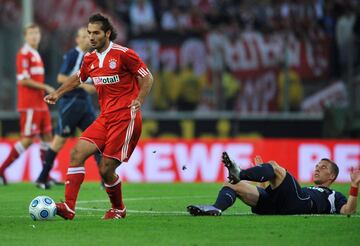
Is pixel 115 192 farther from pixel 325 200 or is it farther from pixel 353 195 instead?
pixel 353 195

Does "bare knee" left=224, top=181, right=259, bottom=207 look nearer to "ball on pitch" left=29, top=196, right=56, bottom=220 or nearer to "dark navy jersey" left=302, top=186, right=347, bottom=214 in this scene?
"dark navy jersey" left=302, top=186, right=347, bottom=214

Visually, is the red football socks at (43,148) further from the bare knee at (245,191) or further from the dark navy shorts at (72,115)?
the bare knee at (245,191)

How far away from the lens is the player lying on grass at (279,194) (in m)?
9.48

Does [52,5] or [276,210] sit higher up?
[52,5]

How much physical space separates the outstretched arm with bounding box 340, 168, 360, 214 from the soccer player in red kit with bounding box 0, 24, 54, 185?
6993mm

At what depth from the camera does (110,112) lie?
9.88m

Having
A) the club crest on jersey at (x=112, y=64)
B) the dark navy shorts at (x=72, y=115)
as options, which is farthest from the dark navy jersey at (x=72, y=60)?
the club crest on jersey at (x=112, y=64)

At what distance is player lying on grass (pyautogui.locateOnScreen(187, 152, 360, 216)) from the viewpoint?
9.48 meters

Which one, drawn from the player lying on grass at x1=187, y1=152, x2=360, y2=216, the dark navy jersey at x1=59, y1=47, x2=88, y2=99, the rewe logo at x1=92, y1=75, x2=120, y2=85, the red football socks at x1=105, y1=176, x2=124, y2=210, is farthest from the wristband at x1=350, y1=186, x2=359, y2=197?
the dark navy jersey at x1=59, y1=47, x2=88, y2=99

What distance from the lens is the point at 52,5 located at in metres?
21.9

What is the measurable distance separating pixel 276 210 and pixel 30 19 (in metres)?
11.7

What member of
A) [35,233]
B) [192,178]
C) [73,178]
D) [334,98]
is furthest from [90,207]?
[334,98]

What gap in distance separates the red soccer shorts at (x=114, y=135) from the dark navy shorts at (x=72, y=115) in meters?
5.34

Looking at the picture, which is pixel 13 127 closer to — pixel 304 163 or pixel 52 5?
pixel 52 5
